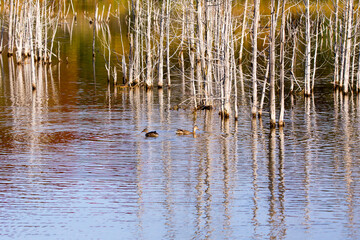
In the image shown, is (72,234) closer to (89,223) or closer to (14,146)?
(89,223)

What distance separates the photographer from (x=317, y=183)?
15891 mm

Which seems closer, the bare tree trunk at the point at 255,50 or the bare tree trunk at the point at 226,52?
the bare tree trunk at the point at 255,50

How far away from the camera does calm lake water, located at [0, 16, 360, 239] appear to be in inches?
494

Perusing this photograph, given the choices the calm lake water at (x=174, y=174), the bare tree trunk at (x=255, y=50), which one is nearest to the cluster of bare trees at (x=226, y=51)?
the bare tree trunk at (x=255, y=50)

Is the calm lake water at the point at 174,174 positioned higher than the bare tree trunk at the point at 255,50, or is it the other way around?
the bare tree trunk at the point at 255,50

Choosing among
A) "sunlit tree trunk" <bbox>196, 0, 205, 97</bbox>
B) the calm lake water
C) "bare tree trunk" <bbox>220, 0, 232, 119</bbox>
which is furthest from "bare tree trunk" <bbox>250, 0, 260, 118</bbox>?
"sunlit tree trunk" <bbox>196, 0, 205, 97</bbox>

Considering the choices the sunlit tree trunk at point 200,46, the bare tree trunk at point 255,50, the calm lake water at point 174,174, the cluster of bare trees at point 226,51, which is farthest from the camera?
the sunlit tree trunk at point 200,46

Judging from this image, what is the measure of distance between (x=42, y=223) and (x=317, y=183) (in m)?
7.21

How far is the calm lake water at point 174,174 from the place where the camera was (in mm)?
12560

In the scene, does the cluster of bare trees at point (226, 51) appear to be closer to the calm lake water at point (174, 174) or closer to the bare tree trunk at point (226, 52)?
the bare tree trunk at point (226, 52)

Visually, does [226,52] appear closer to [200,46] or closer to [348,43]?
[200,46]

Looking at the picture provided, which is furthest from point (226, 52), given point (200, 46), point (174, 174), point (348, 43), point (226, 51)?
point (348, 43)

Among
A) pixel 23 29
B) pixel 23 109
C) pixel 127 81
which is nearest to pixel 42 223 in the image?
pixel 23 109

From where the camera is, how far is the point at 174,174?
16.8m
